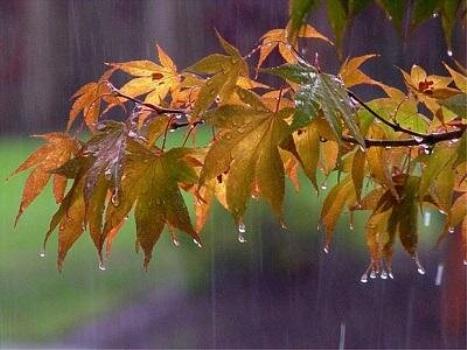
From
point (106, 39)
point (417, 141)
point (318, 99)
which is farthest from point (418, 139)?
point (106, 39)

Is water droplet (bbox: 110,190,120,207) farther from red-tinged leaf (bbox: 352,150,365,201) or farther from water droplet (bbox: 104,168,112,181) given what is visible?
red-tinged leaf (bbox: 352,150,365,201)

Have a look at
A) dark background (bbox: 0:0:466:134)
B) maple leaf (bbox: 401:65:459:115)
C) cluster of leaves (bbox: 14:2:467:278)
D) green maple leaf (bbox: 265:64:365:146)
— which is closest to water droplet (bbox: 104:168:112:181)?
cluster of leaves (bbox: 14:2:467:278)

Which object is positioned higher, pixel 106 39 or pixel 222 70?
pixel 106 39

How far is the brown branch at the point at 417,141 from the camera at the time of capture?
0.43 metres

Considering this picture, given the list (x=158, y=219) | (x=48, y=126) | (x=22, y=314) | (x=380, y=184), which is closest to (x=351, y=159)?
(x=380, y=184)

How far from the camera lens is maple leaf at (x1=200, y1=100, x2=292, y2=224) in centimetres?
41

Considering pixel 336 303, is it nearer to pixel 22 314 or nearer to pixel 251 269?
pixel 251 269

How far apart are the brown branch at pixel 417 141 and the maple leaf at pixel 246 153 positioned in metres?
0.05

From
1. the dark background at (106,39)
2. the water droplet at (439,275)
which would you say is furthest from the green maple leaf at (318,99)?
the water droplet at (439,275)

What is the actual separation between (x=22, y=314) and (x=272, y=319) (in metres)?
0.53

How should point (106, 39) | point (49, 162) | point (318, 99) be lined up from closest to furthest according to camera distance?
1. point (318, 99)
2. point (49, 162)
3. point (106, 39)

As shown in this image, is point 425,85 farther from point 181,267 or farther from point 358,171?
point 181,267

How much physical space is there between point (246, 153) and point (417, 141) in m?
0.12

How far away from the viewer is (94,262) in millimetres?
1534
